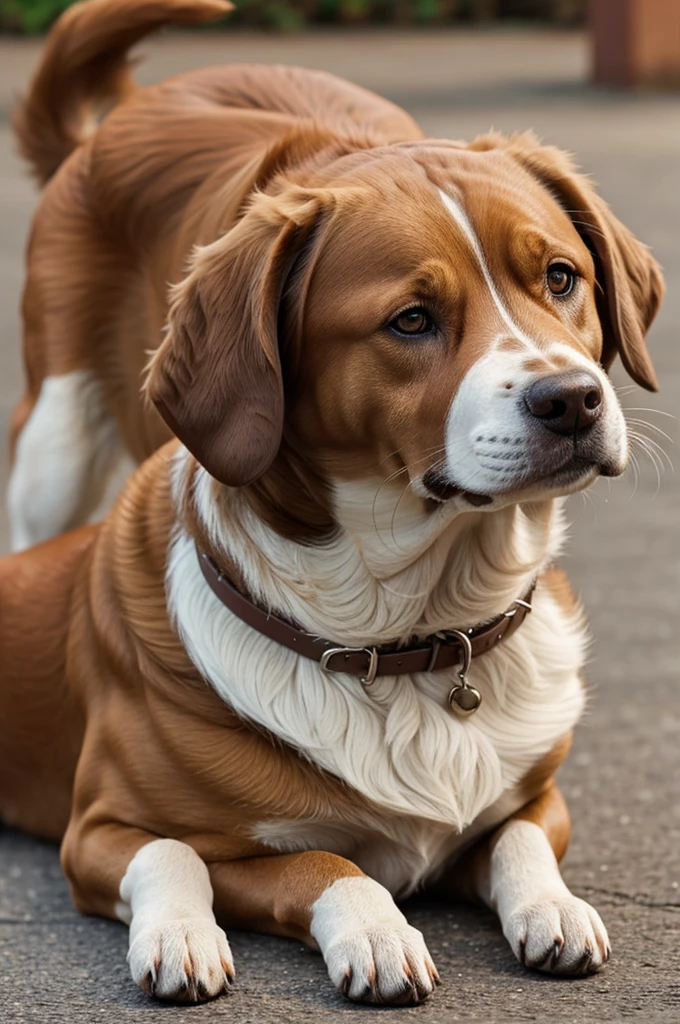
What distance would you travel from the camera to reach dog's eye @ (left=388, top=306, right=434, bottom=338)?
3.00 meters

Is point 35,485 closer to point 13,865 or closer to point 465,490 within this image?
point 13,865

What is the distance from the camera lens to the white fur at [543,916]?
118 inches

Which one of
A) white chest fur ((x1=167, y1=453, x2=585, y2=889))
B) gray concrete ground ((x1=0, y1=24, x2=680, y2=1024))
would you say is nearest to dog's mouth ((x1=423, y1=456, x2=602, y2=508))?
white chest fur ((x1=167, y1=453, x2=585, y2=889))

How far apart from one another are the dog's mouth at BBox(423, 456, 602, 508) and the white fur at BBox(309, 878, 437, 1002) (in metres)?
0.73

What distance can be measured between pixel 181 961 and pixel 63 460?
2282 mm

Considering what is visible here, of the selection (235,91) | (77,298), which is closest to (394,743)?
(77,298)

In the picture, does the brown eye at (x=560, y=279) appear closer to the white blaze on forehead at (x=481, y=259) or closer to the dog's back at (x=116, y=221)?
the white blaze on forehead at (x=481, y=259)

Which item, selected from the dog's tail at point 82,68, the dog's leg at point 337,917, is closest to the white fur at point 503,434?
the dog's leg at point 337,917

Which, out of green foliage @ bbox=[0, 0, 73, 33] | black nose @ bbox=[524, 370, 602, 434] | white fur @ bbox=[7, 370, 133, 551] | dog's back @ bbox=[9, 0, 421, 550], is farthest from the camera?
green foliage @ bbox=[0, 0, 73, 33]

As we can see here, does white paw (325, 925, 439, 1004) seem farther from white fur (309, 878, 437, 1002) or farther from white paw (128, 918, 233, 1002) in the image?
white paw (128, 918, 233, 1002)

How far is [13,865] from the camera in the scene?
3.89m

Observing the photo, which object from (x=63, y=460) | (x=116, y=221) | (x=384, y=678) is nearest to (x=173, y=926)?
(x=384, y=678)

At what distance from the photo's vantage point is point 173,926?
9.87 feet

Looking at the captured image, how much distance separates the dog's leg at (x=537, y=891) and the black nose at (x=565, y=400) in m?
0.88
